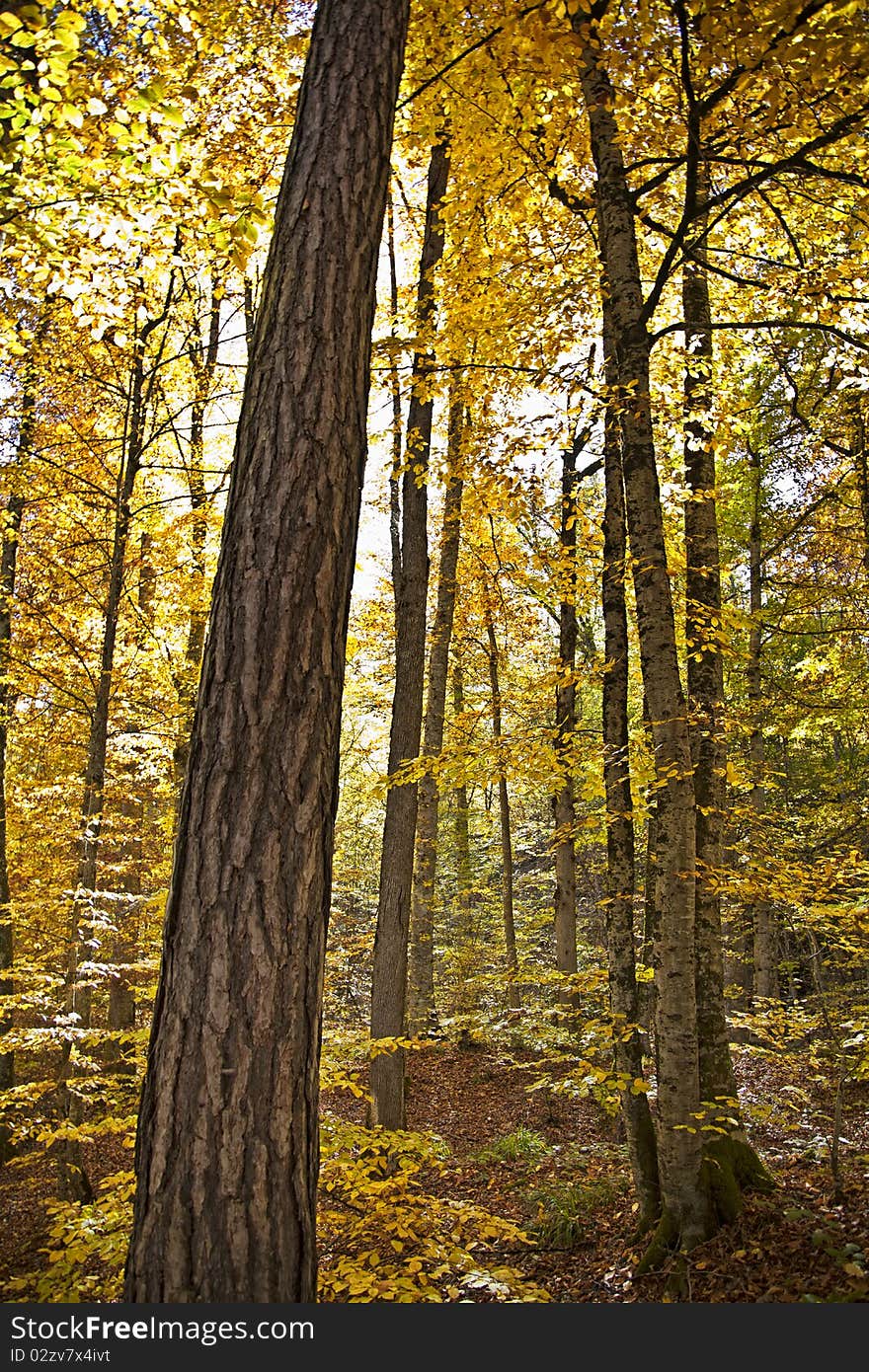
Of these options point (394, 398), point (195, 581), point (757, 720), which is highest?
point (394, 398)

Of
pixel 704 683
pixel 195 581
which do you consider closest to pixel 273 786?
pixel 704 683

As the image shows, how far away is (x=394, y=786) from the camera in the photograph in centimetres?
739

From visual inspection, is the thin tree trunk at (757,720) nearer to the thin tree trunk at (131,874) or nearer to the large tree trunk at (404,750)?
the large tree trunk at (404,750)

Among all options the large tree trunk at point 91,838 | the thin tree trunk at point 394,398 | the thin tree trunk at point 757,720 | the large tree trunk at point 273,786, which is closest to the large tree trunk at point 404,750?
the thin tree trunk at point 394,398

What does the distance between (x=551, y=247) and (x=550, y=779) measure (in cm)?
470

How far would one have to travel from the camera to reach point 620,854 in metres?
6.38

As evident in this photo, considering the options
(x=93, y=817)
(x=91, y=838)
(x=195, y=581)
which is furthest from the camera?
(x=195, y=581)

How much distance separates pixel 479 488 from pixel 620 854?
10.6ft

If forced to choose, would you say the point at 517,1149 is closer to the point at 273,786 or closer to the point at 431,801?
the point at 431,801

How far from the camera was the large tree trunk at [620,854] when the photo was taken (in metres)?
5.33

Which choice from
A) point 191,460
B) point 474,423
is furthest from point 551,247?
point 191,460

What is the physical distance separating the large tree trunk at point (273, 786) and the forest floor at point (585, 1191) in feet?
7.85

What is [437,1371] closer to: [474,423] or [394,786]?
[394,786]

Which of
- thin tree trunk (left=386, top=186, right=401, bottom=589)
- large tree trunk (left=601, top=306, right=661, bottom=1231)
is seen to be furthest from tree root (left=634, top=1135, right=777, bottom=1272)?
thin tree trunk (left=386, top=186, right=401, bottom=589)
